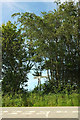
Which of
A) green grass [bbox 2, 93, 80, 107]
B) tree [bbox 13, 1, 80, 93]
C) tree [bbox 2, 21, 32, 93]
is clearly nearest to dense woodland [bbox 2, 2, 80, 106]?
tree [bbox 13, 1, 80, 93]

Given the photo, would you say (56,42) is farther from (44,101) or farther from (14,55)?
(44,101)

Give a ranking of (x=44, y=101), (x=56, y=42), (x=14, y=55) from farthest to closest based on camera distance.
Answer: (x=14, y=55), (x=56, y=42), (x=44, y=101)

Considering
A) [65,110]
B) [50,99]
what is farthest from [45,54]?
[65,110]

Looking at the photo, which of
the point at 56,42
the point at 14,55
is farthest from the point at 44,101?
the point at 14,55

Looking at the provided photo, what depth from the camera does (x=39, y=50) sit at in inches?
560

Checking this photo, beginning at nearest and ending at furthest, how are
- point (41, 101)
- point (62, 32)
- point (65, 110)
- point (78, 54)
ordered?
point (65, 110)
point (41, 101)
point (62, 32)
point (78, 54)

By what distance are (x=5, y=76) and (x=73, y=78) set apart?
246 inches

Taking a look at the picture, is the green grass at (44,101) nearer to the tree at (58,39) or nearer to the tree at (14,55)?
the tree at (58,39)

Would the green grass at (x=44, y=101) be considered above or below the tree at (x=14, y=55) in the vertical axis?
below

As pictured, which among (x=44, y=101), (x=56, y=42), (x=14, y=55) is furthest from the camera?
(x=14, y=55)

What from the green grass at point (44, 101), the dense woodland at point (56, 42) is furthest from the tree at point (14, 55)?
the green grass at point (44, 101)

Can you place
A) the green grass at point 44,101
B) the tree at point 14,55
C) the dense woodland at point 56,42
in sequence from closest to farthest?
1. the green grass at point 44,101
2. the dense woodland at point 56,42
3. the tree at point 14,55

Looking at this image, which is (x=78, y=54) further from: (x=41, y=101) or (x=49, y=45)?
(x=41, y=101)

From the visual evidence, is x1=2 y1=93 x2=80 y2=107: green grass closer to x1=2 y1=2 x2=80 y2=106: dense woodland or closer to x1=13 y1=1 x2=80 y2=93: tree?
A: x1=2 y1=2 x2=80 y2=106: dense woodland
